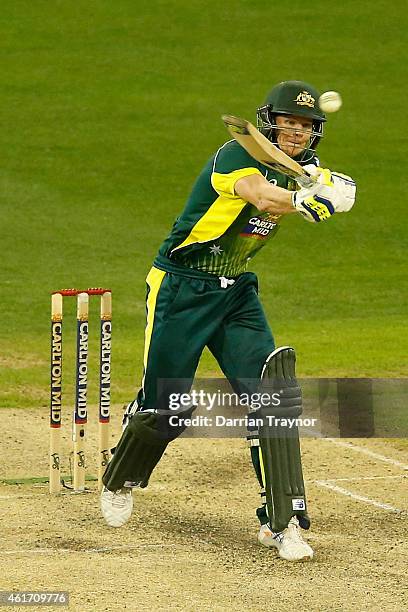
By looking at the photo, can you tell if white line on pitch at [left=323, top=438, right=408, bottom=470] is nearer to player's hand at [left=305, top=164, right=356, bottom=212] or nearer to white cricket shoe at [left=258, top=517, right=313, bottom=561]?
white cricket shoe at [left=258, top=517, right=313, bottom=561]

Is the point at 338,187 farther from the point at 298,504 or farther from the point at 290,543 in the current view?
the point at 290,543

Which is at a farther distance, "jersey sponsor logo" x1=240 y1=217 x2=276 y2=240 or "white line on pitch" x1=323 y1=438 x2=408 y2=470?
"white line on pitch" x1=323 y1=438 x2=408 y2=470

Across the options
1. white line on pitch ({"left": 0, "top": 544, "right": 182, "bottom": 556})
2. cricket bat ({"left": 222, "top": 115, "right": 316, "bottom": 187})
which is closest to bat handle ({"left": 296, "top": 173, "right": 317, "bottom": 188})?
cricket bat ({"left": 222, "top": 115, "right": 316, "bottom": 187})

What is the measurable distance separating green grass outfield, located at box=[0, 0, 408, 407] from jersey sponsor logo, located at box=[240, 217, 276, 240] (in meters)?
3.66

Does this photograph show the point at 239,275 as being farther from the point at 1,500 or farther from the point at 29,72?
the point at 29,72

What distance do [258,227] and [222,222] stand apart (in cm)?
16

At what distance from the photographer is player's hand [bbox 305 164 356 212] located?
17.0ft

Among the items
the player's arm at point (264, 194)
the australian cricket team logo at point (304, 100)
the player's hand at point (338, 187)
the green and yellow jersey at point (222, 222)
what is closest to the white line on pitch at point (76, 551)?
the green and yellow jersey at point (222, 222)

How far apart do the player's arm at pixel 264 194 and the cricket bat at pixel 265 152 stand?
0.24ft

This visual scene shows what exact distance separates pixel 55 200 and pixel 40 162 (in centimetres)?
176

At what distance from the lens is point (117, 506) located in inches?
232

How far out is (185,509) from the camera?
6285 millimetres

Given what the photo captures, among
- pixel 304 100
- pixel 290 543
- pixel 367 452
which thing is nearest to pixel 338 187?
pixel 304 100

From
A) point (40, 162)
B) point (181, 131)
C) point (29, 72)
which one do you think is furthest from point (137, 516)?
point (29, 72)
